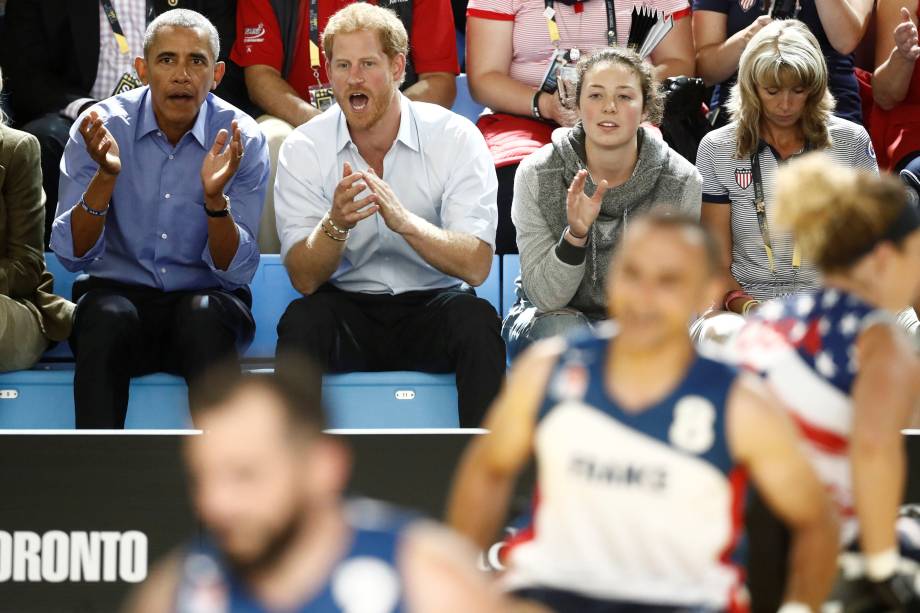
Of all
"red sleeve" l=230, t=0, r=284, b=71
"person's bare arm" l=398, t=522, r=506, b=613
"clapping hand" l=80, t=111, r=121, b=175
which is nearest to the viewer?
"person's bare arm" l=398, t=522, r=506, b=613

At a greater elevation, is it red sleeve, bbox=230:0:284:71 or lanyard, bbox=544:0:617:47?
lanyard, bbox=544:0:617:47

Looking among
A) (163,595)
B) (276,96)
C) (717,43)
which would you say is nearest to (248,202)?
(276,96)

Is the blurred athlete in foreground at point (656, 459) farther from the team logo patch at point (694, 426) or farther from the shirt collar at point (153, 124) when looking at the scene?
the shirt collar at point (153, 124)

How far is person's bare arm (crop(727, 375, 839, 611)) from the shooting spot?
2.03 meters

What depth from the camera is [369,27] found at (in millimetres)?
4258

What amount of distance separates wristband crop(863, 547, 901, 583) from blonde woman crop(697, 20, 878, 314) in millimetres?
2108

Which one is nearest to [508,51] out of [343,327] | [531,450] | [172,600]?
[343,327]

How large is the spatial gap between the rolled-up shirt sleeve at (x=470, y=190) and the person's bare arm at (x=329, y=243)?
0.94 feet

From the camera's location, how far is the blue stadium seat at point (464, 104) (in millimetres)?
5984

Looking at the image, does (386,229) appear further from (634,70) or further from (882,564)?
(882,564)

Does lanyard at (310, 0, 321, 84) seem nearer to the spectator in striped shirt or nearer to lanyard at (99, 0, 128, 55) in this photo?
the spectator in striped shirt

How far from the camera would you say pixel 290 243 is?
13.8ft

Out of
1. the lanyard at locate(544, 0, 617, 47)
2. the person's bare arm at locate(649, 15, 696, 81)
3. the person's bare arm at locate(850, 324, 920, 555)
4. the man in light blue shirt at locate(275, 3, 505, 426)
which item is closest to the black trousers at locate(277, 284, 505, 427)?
the man in light blue shirt at locate(275, 3, 505, 426)

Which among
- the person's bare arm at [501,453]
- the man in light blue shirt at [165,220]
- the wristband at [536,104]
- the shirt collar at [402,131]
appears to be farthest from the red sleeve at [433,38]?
the person's bare arm at [501,453]
